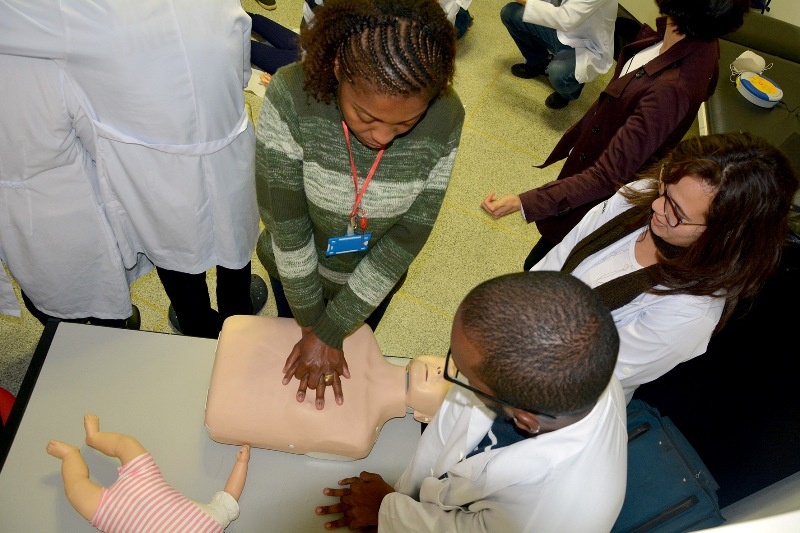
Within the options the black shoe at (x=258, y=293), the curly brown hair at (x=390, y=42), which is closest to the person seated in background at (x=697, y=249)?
the curly brown hair at (x=390, y=42)

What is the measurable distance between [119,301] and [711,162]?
1748mm

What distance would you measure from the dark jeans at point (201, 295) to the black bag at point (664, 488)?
134cm

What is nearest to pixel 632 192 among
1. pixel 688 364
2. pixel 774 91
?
pixel 688 364

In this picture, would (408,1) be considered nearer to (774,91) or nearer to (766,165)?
(766,165)

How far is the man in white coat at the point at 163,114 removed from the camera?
134 cm

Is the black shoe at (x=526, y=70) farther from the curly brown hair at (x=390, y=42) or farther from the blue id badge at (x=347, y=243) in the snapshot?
the curly brown hair at (x=390, y=42)

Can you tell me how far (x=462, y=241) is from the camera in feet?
10.9

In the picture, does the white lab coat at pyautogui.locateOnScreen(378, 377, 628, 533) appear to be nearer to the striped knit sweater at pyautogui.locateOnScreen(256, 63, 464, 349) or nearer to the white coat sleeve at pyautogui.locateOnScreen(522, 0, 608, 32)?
the striped knit sweater at pyautogui.locateOnScreen(256, 63, 464, 349)

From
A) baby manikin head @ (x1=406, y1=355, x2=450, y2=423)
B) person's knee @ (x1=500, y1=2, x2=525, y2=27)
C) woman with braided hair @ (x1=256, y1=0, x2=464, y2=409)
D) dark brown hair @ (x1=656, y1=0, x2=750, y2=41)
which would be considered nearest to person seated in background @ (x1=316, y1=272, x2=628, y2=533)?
baby manikin head @ (x1=406, y1=355, x2=450, y2=423)

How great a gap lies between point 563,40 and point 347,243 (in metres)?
2.87

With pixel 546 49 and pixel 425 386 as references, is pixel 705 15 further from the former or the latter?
pixel 546 49

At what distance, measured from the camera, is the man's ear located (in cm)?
116

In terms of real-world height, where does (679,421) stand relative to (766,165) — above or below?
below

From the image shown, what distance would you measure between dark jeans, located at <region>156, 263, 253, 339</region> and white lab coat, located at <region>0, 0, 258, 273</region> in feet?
0.46
